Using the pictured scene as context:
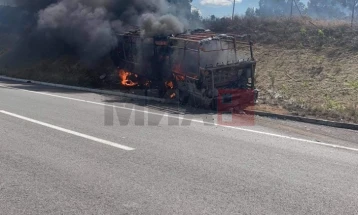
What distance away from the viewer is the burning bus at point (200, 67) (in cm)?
1384

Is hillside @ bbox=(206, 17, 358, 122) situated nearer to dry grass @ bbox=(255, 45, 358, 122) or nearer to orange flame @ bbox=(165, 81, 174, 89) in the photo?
dry grass @ bbox=(255, 45, 358, 122)

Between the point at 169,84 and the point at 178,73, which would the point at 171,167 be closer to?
the point at 178,73

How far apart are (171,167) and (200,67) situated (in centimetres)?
758

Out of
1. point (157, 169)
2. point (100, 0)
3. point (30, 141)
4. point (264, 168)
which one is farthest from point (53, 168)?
point (100, 0)

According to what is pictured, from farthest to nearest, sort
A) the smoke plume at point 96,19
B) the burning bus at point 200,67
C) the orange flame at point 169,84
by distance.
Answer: the smoke plume at point 96,19
the orange flame at point 169,84
the burning bus at point 200,67

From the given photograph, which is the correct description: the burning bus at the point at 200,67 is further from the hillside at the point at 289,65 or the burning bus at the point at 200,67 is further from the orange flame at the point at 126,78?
the orange flame at the point at 126,78

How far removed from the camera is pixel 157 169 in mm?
6477

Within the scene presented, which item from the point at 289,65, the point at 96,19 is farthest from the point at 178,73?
the point at 96,19

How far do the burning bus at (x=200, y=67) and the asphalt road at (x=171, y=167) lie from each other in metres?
2.89

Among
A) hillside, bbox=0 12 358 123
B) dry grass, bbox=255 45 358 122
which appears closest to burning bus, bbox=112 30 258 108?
hillside, bbox=0 12 358 123

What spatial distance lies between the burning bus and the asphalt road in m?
2.89

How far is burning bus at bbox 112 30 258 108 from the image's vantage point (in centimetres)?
1384

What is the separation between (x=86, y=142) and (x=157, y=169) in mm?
2272

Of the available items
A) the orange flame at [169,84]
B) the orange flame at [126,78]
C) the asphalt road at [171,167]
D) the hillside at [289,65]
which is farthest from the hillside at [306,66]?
the orange flame at [126,78]
